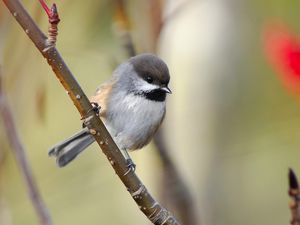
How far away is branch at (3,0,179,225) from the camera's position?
1.46m

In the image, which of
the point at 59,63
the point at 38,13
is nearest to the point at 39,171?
the point at 38,13

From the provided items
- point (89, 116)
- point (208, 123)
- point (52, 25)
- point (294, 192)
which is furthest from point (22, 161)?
point (208, 123)

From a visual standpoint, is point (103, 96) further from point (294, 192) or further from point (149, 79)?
point (294, 192)

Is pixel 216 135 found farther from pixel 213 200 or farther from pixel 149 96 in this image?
pixel 149 96

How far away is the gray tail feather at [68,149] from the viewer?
2.88m

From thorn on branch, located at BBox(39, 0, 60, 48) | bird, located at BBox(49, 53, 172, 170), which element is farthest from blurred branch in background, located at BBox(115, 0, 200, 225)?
thorn on branch, located at BBox(39, 0, 60, 48)

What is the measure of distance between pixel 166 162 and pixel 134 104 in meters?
0.45

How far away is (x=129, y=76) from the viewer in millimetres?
2889

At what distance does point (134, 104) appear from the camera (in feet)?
9.23

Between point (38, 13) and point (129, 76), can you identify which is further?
point (129, 76)

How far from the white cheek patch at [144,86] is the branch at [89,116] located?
1.06 metres

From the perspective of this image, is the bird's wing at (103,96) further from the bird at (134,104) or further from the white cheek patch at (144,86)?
the white cheek patch at (144,86)

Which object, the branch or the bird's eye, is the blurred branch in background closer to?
the bird's eye

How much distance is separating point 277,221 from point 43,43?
401 cm
